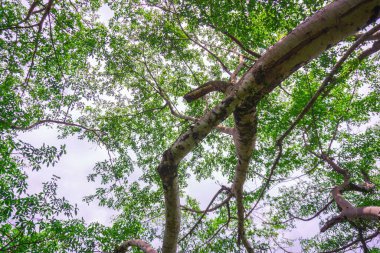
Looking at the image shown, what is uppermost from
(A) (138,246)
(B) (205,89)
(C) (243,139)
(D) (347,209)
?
(B) (205,89)

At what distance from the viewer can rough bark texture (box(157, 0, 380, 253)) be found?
6.59 feet

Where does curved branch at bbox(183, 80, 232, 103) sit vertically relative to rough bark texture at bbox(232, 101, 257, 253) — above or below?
above

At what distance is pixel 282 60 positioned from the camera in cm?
222

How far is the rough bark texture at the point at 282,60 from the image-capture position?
6.59 ft

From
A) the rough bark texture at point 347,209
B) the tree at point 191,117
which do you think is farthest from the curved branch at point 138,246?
the rough bark texture at point 347,209

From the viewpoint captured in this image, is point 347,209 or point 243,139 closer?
point 243,139

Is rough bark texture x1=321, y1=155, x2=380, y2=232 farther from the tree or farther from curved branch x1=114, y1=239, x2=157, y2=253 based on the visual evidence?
curved branch x1=114, y1=239, x2=157, y2=253

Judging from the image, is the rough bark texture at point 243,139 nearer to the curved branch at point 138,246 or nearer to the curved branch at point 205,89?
the curved branch at point 205,89

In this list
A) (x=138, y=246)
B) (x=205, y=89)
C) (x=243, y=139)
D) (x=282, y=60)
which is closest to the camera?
(x=282, y=60)

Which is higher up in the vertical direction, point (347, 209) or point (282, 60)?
point (347, 209)

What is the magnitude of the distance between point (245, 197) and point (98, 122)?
5.44m

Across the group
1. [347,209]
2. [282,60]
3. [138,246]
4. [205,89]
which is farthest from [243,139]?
[347,209]

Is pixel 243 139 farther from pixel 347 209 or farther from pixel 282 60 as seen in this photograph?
pixel 347 209

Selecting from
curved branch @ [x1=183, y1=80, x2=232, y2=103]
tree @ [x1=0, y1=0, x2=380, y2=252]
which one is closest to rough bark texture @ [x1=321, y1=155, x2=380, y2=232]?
tree @ [x1=0, y1=0, x2=380, y2=252]
